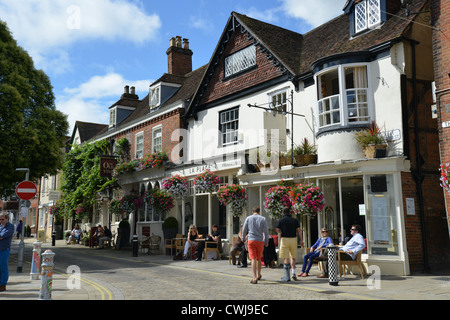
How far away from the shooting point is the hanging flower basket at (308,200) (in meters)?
12.9

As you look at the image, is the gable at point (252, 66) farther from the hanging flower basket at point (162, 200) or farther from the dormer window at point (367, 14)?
the hanging flower basket at point (162, 200)

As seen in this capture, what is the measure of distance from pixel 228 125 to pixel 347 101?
6896mm

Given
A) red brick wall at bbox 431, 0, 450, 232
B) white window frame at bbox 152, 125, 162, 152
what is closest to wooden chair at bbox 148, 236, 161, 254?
white window frame at bbox 152, 125, 162, 152

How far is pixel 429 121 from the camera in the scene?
12695mm

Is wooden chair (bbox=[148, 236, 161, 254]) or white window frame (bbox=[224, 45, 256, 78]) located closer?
white window frame (bbox=[224, 45, 256, 78])

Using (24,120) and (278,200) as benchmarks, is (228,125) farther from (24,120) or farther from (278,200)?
(24,120)

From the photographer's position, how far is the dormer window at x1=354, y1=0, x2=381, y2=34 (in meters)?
13.9

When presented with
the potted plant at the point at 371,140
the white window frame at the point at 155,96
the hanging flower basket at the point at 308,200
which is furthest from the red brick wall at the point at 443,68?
the white window frame at the point at 155,96

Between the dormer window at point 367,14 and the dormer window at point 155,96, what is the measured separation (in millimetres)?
13237

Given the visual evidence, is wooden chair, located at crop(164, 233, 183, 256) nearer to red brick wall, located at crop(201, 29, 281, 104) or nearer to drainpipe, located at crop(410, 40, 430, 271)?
red brick wall, located at crop(201, 29, 281, 104)

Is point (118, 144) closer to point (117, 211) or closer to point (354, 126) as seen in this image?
point (117, 211)

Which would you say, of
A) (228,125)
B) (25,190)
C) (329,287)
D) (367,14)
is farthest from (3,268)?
(367,14)

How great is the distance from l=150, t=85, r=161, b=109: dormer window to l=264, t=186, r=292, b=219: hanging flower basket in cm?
1259
